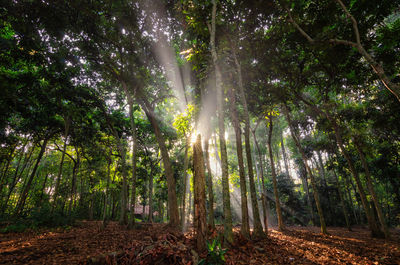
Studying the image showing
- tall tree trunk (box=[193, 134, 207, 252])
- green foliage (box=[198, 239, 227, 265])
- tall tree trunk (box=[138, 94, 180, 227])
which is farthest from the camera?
tall tree trunk (box=[138, 94, 180, 227])

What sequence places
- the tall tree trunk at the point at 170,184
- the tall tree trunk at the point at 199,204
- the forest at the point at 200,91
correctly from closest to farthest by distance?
1. the tall tree trunk at the point at 199,204
2. the forest at the point at 200,91
3. the tall tree trunk at the point at 170,184

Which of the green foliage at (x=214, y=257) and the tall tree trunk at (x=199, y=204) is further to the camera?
the tall tree trunk at (x=199, y=204)

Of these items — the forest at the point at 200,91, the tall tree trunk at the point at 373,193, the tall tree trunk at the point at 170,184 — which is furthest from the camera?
the tall tree trunk at the point at 170,184

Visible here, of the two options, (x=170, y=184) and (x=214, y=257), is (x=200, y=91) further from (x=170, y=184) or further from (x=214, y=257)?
(x=214, y=257)

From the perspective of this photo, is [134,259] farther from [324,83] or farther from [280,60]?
[324,83]

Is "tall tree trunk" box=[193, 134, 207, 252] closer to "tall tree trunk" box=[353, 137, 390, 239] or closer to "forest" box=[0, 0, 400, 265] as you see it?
"forest" box=[0, 0, 400, 265]

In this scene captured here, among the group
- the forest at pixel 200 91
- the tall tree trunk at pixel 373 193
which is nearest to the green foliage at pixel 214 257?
the forest at pixel 200 91

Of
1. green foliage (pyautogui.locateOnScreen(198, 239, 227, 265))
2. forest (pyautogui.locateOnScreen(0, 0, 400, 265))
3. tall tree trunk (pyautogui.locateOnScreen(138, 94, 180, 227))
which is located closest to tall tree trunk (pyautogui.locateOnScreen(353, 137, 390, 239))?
forest (pyautogui.locateOnScreen(0, 0, 400, 265))

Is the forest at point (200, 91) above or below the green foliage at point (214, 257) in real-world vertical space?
above

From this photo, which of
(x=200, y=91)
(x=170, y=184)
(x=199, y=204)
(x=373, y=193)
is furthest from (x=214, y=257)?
(x=373, y=193)

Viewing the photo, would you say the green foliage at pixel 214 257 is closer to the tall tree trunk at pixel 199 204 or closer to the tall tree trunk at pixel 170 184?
the tall tree trunk at pixel 199 204

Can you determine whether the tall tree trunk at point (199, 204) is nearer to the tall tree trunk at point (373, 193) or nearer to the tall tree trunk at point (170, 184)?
the tall tree trunk at point (170, 184)

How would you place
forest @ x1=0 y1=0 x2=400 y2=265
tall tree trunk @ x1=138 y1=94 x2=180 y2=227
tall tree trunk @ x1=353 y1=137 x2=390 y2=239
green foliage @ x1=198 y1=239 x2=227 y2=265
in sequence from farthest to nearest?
tall tree trunk @ x1=138 y1=94 x2=180 y2=227
tall tree trunk @ x1=353 y1=137 x2=390 y2=239
forest @ x1=0 y1=0 x2=400 y2=265
green foliage @ x1=198 y1=239 x2=227 y2=265

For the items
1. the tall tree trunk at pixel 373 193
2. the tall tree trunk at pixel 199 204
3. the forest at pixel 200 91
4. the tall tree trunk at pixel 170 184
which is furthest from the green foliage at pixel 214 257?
the tall tree trunk at pixel 373 193
